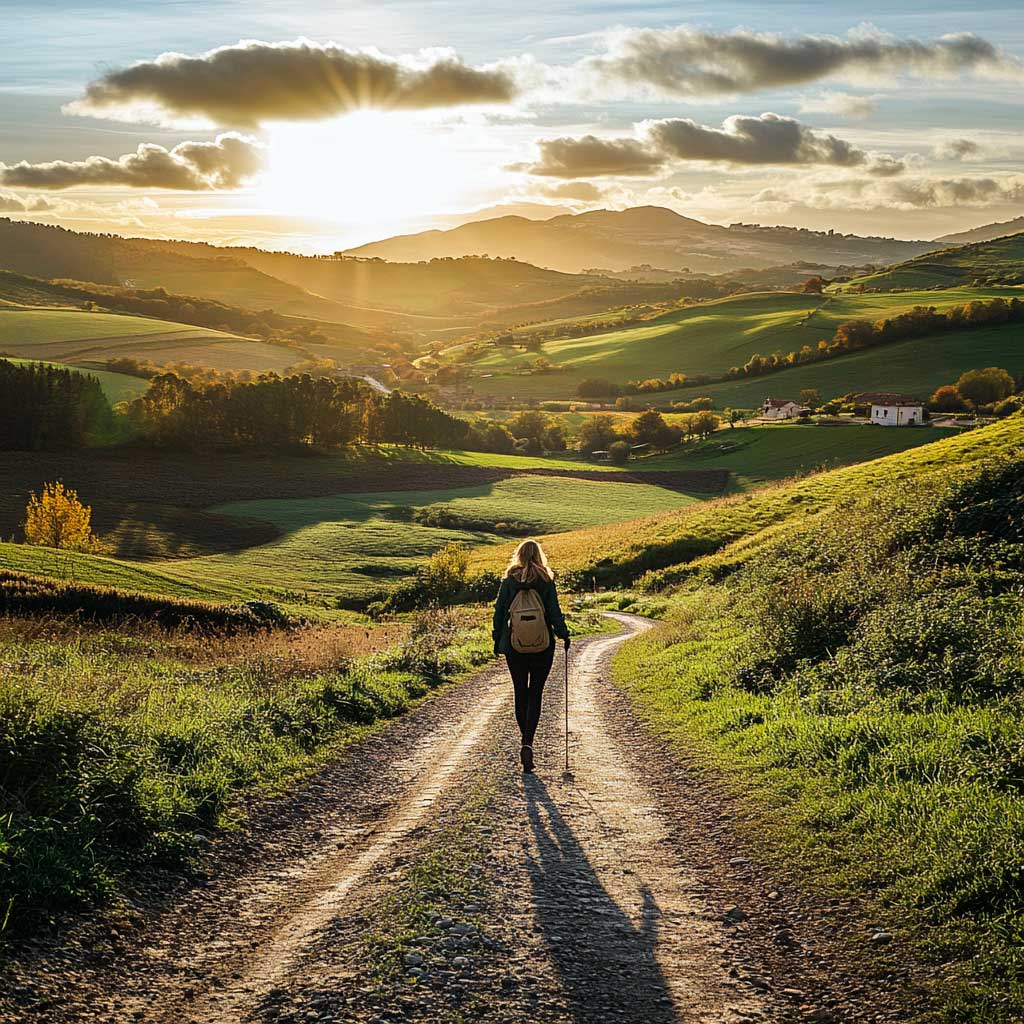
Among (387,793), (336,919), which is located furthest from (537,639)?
(336,919)

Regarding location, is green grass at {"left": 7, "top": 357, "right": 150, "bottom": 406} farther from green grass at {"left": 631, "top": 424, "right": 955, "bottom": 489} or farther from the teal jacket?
the teal jacket

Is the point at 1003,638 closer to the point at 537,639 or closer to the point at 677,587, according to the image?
the point at 537,639

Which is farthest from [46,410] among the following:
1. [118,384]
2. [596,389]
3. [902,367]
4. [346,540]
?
[902,367]

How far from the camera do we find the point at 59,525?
64.4 meters

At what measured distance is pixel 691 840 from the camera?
917 cm

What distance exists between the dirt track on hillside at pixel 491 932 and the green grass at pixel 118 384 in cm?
11529

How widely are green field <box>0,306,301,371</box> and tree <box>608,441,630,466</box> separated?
272 ft

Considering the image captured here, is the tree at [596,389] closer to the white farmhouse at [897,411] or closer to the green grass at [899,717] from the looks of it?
the white farmhouse at [897,411]

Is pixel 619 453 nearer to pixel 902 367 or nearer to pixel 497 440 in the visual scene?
pixel 497 440

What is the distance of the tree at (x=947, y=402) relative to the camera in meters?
117

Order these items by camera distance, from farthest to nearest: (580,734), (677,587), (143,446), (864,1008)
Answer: (143,446), (677,587), (580,734), (864,1008)

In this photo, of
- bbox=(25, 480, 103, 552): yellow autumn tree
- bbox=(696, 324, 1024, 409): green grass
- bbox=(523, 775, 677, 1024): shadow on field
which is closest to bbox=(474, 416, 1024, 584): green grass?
bbox=(25, 480, 103, 552): yellow autumn tree

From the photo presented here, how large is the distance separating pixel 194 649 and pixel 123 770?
1019 cm

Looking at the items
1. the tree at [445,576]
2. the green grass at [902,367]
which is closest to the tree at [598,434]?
the green grass at [902,367]
